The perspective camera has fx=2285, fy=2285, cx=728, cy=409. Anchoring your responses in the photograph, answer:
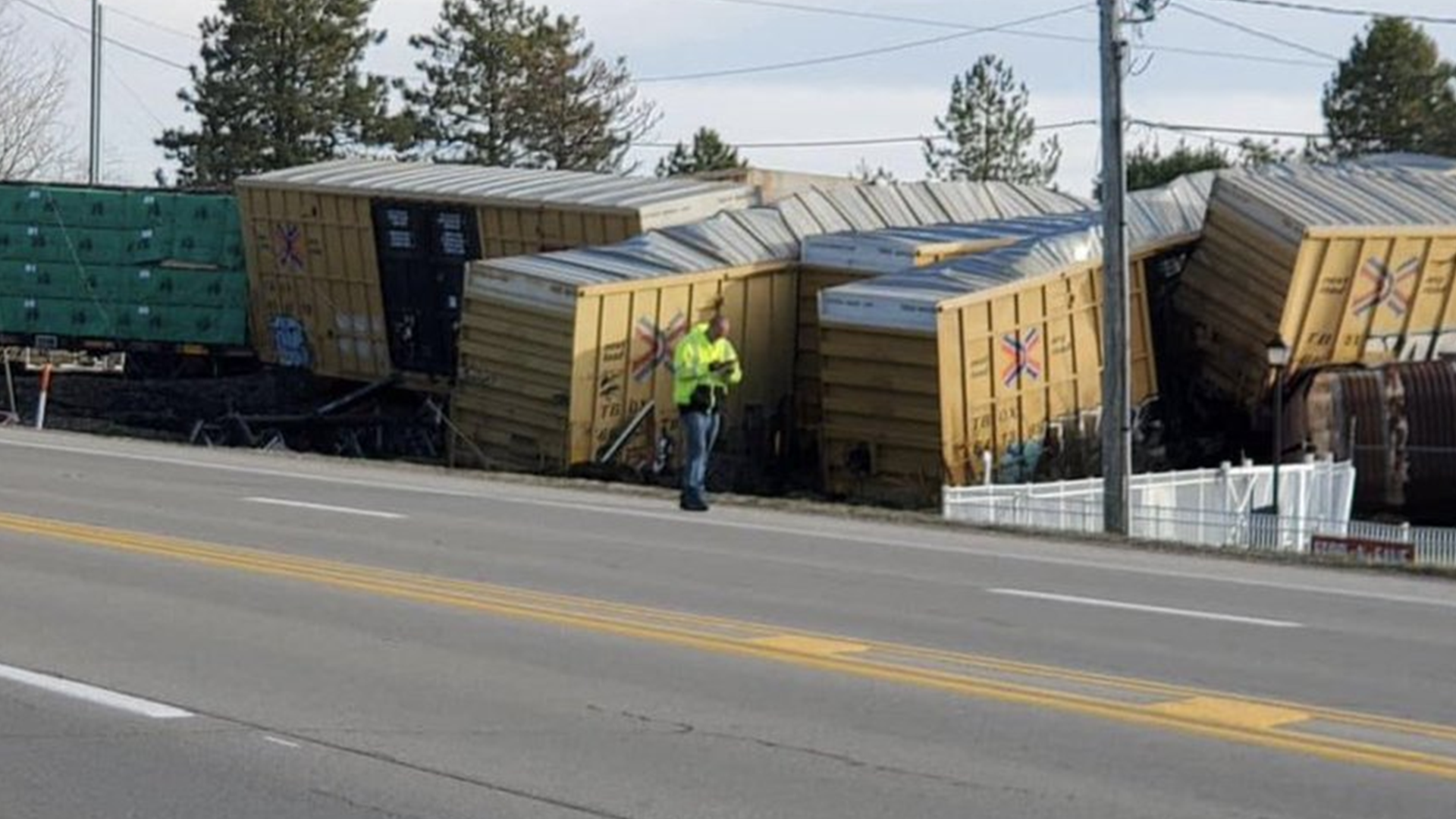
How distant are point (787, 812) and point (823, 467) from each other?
812 inches

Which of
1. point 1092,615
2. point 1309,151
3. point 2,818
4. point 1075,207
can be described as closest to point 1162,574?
point 1092,615

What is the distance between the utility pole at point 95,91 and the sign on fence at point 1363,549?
41.7m

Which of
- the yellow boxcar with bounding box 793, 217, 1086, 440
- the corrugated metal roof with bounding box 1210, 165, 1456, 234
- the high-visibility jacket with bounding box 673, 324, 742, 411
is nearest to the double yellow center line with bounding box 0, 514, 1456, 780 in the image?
the high-visibility jacket with bounding box 673, 324, 742, 411

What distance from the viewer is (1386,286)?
29.8 meters

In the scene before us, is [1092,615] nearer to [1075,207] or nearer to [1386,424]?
[1386,424]

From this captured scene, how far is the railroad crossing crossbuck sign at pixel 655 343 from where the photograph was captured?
27.9 meters

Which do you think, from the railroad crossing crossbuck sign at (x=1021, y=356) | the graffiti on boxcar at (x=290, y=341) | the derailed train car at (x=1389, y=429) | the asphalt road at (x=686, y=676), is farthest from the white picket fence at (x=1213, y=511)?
the graffiti on boxcar at (x=290, y=341)

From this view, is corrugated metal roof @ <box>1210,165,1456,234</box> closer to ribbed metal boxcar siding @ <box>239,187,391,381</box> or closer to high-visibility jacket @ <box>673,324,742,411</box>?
high-visibility jacket @ <box>673,324,742,411</box>

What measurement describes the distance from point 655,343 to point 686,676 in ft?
57.3

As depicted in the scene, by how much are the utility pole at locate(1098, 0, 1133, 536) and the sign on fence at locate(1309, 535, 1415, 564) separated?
2.02 meters

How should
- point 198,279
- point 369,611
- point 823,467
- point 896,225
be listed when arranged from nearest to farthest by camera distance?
1. point 369,611
2. point 823,467
3. point 896,225
4. point 198,279

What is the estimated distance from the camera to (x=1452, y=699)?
34.5 feet

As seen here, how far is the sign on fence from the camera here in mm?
19109

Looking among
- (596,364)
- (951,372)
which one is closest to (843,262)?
(951,372)
